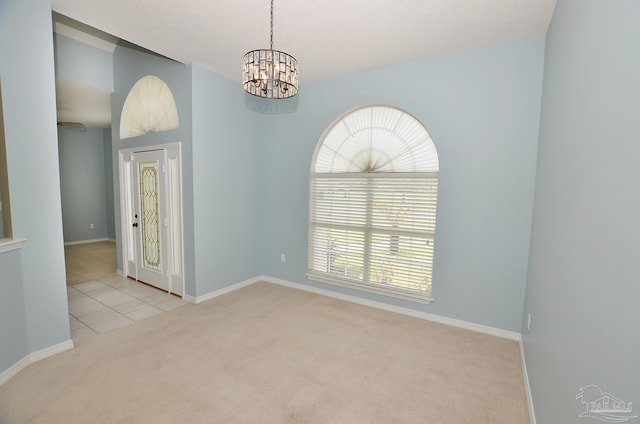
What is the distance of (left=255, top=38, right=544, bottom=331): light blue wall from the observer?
291cm

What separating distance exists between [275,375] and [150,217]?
3175 mm

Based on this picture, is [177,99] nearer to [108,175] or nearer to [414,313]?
[414,313]

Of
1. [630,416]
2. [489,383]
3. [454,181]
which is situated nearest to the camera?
[630,416]

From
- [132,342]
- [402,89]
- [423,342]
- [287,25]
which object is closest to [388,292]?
[423,342]

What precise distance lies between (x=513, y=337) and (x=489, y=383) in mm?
931

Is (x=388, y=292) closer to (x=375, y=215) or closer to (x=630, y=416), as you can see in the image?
(x=375, y=215)

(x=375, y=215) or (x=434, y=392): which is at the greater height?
(x=375, y=215)

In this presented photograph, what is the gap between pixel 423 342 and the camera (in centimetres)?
298

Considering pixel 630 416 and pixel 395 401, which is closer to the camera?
pixel 630 416

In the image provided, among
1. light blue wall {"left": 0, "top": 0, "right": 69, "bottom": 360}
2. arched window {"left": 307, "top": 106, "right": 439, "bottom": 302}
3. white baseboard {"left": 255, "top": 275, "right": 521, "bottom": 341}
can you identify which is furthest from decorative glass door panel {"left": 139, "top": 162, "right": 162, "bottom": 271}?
arched window {"left": 307, "top": 106, "right": 439, "bottom": 302}

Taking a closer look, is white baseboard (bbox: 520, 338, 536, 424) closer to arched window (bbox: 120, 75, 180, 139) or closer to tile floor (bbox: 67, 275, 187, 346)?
tile floor (bbox: 67, 275, 187, 346)

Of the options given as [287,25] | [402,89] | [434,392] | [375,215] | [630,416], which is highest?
[287,25]

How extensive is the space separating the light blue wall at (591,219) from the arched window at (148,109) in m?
3.98

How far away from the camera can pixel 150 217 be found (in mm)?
4410
